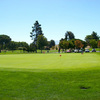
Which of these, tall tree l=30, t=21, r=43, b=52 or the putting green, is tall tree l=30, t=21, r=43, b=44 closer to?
tall tree l=30, t=21, r=43, b=52

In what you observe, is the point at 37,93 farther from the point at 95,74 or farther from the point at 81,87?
the point at 95,74

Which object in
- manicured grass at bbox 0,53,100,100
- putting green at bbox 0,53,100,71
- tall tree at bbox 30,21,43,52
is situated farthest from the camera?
tall tree at bbox 30,21,43,52

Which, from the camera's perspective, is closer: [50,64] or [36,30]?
[50,64]

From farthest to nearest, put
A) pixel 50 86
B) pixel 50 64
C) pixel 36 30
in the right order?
pixel 36 30 → pixel 50 64 → pixel 50 86

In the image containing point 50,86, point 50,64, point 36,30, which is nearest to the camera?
point 50,86

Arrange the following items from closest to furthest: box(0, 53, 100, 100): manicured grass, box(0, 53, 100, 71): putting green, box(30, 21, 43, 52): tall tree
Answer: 1. box(0, 53, 100, 100): manicured grass
2. box(0, 53, 100, 71): putting green
3. box(30, 21, 43, 52): tall tree

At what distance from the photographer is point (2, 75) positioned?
938cm

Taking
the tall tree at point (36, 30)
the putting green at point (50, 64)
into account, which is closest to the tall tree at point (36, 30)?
the tall tree at point (36, 30)

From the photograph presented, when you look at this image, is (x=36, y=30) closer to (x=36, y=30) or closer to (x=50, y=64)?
(x=36, y=30)

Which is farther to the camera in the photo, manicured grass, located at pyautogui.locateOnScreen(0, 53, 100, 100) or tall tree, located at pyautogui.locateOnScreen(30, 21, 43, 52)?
tall tree, located at pyautogui.locateOnScreen(30, 21, 43, 52)

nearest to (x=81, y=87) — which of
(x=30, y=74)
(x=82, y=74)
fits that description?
(x=82, y=74)

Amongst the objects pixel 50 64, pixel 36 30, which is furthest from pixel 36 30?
pixel 50 64

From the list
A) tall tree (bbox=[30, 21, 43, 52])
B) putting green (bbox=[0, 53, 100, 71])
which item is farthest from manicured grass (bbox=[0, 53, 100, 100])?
tall tree (bbox=[30, 21, 43, 52])

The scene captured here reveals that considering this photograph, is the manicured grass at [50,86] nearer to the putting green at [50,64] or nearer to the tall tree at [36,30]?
the putting green at [50,64]
